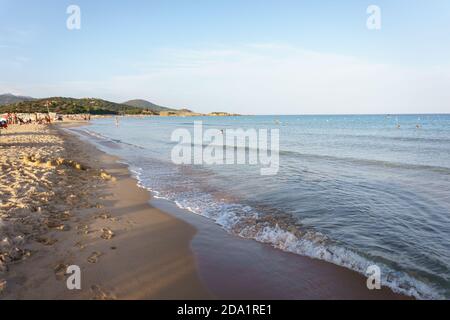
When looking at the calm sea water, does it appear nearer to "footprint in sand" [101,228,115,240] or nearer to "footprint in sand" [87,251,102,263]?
"footprint in sand" [101,228,115,240]

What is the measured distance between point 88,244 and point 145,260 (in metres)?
1.33

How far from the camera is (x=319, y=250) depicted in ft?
19.4

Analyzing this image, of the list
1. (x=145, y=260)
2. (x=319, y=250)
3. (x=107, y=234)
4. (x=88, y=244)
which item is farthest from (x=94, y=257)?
(x=319, y=250)

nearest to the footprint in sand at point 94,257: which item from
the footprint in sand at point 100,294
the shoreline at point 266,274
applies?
the footprint in sand at point 100,294

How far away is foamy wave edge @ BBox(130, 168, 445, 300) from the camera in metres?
4.64

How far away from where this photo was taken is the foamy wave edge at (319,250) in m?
4.64

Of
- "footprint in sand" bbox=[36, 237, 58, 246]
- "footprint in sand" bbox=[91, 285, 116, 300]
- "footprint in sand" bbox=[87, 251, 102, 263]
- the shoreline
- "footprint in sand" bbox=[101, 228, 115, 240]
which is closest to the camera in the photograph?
"footprint in sand" bbox=[91, 285, 116, 300]

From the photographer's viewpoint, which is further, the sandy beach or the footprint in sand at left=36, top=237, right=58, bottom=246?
the footprint in sand at left=36, top=237, right=58, bottom=246

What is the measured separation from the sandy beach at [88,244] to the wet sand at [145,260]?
0.02m

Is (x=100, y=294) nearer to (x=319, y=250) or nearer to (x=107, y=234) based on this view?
(x=107, y=234)

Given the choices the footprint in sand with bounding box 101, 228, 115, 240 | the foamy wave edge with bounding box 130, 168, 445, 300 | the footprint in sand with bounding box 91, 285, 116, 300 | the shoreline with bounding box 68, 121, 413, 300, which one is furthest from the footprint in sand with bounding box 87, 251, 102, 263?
the foamy wave edge with bounding box 130, 168, 445, 300

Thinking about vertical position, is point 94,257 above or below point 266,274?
above
